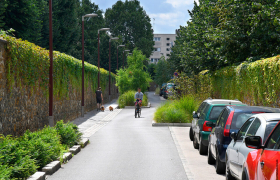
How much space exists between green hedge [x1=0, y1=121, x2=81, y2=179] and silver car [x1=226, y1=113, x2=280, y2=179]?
3839 mm

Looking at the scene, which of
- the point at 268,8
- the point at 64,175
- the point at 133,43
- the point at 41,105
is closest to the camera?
the point at 64,175

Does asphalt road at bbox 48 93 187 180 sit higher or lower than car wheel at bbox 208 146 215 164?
lower

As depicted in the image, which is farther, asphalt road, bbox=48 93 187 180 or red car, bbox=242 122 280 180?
asphalt road, bbox=48 93 187 180

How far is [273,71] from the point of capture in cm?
1304

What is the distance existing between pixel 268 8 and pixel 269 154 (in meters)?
14.6

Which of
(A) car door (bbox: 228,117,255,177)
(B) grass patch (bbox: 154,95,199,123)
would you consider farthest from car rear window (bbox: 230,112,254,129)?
(B) grass patch (bbox: 154,95,199,123)

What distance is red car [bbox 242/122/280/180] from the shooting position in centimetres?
450

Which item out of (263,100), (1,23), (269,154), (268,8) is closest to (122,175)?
(269,154)

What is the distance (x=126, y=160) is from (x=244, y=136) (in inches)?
181

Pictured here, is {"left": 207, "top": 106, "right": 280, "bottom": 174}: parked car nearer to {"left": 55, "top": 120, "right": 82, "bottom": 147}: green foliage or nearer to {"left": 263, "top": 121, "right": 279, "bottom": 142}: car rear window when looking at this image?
{"left": 263, "top": 121, "right": 279, "bottom": 142}: car rear window

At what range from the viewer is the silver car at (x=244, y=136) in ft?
19.0

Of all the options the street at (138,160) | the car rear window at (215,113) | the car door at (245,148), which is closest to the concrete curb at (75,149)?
the street at (138,160)

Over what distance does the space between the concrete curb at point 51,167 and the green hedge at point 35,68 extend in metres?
3.32

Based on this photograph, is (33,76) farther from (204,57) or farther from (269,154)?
(204,57)
